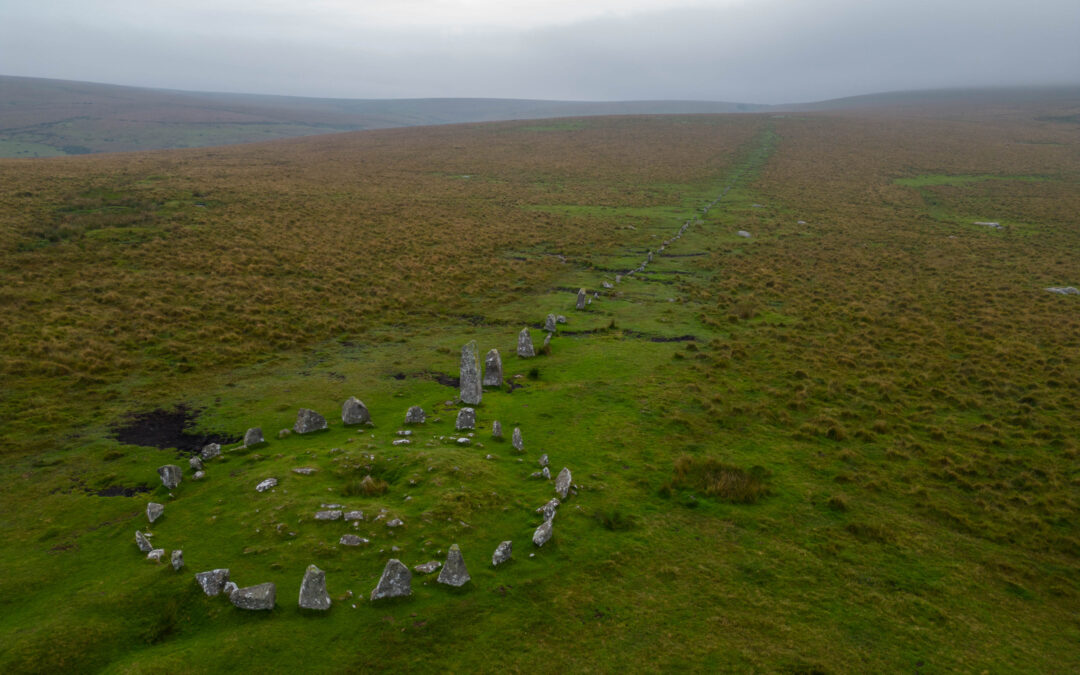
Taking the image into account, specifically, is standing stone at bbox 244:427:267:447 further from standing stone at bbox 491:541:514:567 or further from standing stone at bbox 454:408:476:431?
standing stone at bbox 491:541:514:567

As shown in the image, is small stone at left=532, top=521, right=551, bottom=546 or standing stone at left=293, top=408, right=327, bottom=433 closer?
small stone at left=532, top=521, right=551, bottom=546

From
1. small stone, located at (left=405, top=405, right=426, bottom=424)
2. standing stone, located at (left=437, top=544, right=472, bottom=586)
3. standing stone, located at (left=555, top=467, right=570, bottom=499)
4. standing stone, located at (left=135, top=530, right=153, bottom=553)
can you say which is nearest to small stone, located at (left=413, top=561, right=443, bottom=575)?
standing stone, located at (left=437, top=544, right=472, bottom=586)

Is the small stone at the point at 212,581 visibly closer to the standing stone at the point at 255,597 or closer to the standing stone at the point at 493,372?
the standing stone at the point at 255,597

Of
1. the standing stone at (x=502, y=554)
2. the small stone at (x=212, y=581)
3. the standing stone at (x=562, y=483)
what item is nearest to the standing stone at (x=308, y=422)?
the small stone at (x=212, y=581)

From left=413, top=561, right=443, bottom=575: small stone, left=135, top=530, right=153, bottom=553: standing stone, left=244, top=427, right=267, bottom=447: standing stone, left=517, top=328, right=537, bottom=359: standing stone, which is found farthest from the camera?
left=517, top=328, right=537, bottom=359: standing stone

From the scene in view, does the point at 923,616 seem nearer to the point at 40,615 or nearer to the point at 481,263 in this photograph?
the point at 40,615

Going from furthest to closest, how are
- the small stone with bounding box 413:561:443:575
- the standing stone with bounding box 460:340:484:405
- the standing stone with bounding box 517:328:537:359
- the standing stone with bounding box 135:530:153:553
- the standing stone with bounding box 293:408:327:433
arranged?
the standing stone with bounding box 517:328:537:359
the standing stone with bounding box 460:340:484:405
the standing stone with bounding box 293:408:327:433
the standing stone with bounding box 135:530:153:553
the small stone with bounding box 413:561:443:575

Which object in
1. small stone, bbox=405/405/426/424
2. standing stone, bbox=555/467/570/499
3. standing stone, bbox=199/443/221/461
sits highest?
small stone, bbox=405/405/426/424
